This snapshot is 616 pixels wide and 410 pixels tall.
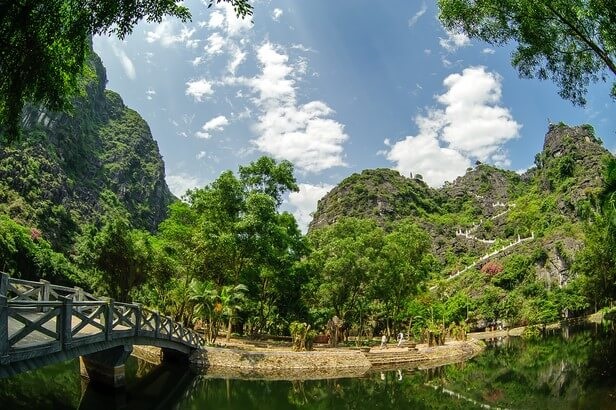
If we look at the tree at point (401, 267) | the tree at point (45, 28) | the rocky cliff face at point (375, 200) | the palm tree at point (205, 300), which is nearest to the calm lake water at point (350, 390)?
the palm tree at point (205, 300)

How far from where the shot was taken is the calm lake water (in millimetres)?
14500

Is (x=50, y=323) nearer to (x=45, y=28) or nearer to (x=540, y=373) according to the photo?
(x=45, y=28)

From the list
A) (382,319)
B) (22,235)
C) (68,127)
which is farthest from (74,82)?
(68,127)

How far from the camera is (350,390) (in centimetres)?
1914

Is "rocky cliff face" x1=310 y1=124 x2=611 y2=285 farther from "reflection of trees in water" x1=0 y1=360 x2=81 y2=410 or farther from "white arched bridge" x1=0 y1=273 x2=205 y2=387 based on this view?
"reflection of trees in water" x1=0 y1=360 x2=81 y2=410

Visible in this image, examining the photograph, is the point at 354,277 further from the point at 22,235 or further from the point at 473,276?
the point at 22,235

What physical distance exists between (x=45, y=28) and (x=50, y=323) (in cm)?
779

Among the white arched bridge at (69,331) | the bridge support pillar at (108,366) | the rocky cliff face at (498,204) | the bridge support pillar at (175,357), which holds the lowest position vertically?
the bridge support pillar at (175,357)

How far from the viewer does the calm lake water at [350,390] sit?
14500 millimetres

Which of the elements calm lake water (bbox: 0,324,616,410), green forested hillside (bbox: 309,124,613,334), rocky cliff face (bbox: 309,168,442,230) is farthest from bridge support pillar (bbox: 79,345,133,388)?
rocky cliff face (bbox: 309,168,442,230)

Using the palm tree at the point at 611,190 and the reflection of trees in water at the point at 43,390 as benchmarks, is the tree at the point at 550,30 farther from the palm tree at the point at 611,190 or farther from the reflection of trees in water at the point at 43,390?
the reflection of trees in water at the point at 43,390

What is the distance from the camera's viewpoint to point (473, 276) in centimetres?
6750

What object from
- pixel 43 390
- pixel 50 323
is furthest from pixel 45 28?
pixel 43 390

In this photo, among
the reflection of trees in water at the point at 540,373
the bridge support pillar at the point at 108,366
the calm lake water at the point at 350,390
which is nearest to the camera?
the calm lake water at the point at 350,390
